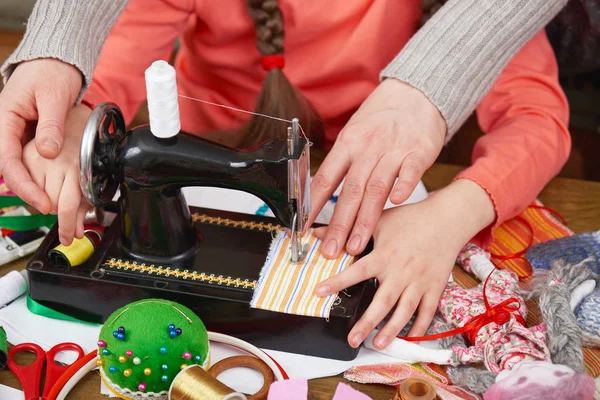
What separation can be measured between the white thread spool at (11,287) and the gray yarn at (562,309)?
0.71 m

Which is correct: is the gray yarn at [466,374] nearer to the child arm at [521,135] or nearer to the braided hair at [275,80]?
the child arm at [521,135]

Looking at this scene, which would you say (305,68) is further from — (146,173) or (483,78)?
(146,173)

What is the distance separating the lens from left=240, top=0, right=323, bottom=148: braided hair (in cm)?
121

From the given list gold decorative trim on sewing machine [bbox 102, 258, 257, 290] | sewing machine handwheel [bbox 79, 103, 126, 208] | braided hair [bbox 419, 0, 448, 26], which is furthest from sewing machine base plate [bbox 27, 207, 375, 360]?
braided hair [bbox 419, 0, 448, 26]

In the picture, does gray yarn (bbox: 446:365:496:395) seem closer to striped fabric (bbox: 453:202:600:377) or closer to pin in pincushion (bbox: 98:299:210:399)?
striped fabric (bbox: 453:202:600:377)

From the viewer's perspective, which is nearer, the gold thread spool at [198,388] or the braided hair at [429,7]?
the gold thread spool at [198,388]

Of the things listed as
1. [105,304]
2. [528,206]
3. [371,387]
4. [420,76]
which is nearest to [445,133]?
[420,76]

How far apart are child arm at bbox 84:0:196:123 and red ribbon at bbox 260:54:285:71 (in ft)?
0.60

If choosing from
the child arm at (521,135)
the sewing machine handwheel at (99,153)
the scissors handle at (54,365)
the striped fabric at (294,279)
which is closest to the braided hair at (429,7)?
the child arm at (521,135)

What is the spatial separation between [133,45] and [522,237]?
765 mm

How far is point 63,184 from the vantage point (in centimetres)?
91

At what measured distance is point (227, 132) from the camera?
1200mm

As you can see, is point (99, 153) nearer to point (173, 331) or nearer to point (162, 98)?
point (162, 98)

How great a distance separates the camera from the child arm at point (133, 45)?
1.25m
